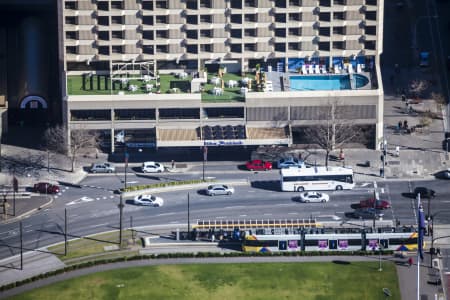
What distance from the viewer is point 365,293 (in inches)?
7835

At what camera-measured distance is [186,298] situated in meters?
198

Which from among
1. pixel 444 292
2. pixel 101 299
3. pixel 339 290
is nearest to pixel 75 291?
pixel 101 299

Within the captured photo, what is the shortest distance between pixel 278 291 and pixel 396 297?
14.9 metres

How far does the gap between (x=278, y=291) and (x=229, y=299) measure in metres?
6.63

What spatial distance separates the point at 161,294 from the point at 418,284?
32317 millimetres

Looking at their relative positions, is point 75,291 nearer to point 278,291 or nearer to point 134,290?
point 134,290

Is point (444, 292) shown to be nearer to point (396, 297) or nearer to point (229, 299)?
point (396, 297)

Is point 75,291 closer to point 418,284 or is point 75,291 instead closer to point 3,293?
point 3,293

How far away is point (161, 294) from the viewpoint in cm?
19900

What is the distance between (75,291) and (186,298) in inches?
560

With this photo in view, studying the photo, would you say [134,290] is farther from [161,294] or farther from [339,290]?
[339,290]

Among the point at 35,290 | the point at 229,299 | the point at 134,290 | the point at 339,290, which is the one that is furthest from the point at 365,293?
the point at 35,290

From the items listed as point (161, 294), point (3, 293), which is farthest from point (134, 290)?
point (3, 293)

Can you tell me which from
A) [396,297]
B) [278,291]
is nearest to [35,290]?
[278,291]
